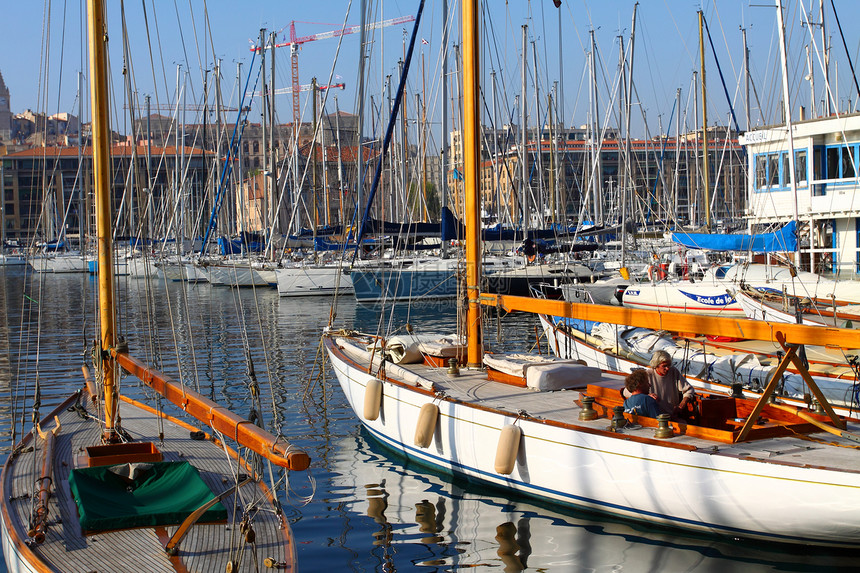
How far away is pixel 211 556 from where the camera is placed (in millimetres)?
6965

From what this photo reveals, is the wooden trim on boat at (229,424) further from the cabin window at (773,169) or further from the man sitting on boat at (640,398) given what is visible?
the cabin window at (773,169)

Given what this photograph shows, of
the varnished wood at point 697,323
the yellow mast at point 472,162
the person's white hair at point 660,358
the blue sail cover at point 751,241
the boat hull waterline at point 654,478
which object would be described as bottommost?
the boat hull waterline at point 654,478

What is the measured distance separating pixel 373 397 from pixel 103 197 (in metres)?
4.83

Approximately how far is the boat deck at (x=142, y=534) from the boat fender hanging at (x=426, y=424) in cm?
272

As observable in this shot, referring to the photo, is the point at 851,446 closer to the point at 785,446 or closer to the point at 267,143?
the point at 785,446

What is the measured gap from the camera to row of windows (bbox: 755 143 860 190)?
27.5 metres

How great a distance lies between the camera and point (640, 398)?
33.1 ft

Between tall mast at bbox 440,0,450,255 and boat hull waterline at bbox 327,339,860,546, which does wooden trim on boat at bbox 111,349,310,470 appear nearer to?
boat hull waterline at bbox 327,339,860,546

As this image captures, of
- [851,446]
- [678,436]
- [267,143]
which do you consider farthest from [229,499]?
[267,143]

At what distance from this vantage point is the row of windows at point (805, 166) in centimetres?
2747

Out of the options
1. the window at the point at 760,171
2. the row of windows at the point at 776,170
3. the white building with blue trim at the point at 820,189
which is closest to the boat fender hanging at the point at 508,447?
the white building with blue trim at the point at 820,189

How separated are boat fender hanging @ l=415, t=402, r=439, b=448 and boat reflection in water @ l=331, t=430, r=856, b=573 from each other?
672 mm

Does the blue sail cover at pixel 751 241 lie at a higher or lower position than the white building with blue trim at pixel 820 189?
lower

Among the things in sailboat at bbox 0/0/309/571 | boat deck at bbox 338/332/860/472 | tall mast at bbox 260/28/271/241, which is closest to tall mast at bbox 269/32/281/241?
tall mast at bbox 260/28/271/241
